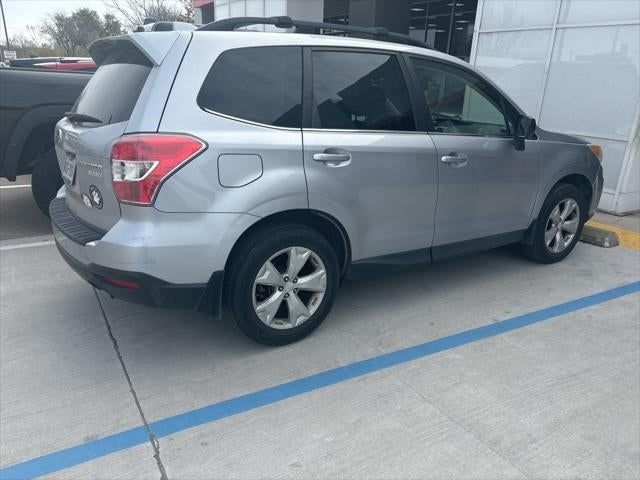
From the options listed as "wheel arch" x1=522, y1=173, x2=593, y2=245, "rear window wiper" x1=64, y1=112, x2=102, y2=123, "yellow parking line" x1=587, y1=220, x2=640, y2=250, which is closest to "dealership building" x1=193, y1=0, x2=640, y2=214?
"yellow parking line" x1=587, y1=220, x2=640, y2=250

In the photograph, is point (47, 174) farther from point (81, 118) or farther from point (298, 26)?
point (298, 26)

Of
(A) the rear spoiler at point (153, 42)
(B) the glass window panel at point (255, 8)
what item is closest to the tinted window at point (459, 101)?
(A) the rear spoiler at point (153, 42)

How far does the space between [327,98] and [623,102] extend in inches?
194

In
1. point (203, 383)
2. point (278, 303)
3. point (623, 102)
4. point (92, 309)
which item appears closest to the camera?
point (203, 383)

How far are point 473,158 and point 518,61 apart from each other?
4.48 metres

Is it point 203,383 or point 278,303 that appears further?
point 278,303

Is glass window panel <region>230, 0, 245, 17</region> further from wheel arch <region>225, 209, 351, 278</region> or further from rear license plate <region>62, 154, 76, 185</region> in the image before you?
wheel arch <region>225, 209, 351, 278</region>

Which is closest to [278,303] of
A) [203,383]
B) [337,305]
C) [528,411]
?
[203,383]

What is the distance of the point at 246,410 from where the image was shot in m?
2.74

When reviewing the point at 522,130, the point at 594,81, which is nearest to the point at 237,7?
the point at 594,81

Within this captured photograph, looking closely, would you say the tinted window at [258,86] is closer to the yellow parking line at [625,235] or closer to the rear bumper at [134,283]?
the rear bumper at [134,283]

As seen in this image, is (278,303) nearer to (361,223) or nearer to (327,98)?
(361,223)

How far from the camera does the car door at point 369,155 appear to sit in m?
3.19

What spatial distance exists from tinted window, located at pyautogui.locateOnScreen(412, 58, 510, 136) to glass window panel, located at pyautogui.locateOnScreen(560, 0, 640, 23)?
11.1 ft
